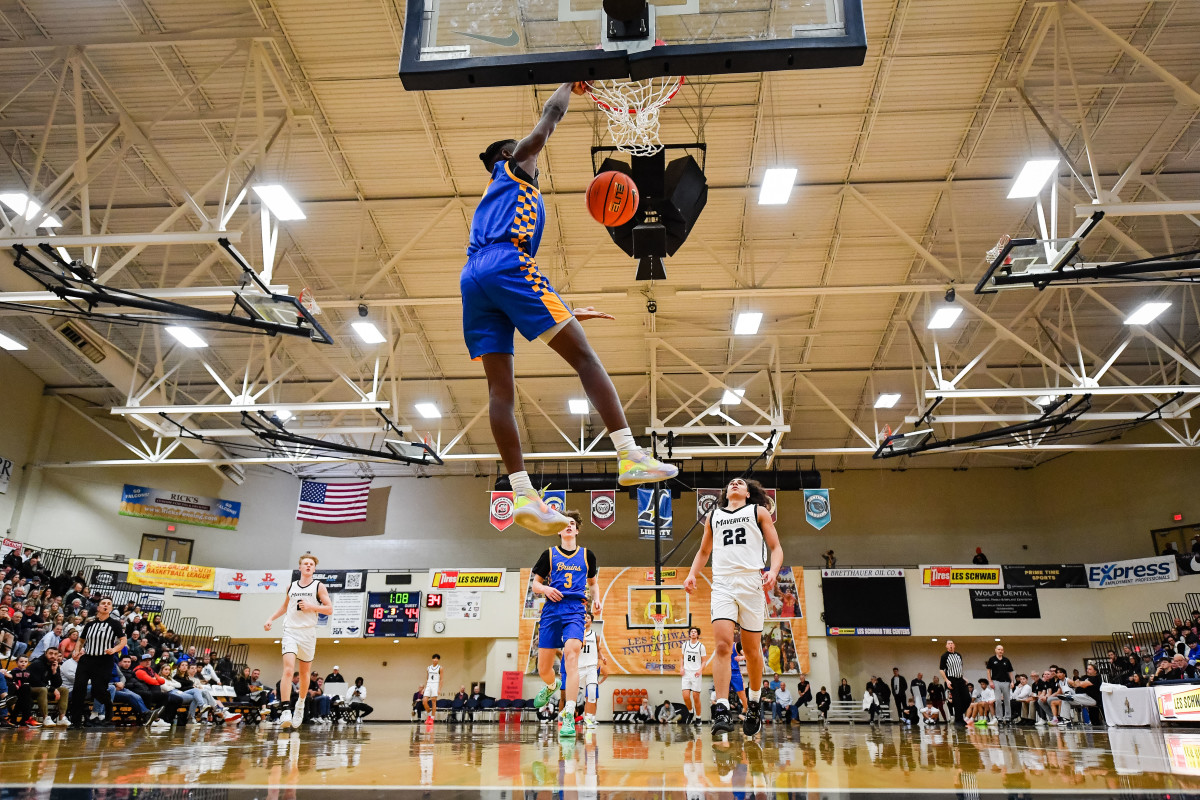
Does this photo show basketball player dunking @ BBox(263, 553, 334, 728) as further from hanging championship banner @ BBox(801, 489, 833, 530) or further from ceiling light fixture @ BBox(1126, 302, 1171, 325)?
hanging championship banner @ BBox(801, 489, 833, 530)

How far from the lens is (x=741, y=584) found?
6.10 metres

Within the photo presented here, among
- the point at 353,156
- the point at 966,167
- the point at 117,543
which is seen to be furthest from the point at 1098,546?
the point at 117,543

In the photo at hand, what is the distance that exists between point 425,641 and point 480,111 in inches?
688

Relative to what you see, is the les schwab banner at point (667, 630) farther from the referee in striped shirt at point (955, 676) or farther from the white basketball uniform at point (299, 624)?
the white basketball uniform at point (299, 624)

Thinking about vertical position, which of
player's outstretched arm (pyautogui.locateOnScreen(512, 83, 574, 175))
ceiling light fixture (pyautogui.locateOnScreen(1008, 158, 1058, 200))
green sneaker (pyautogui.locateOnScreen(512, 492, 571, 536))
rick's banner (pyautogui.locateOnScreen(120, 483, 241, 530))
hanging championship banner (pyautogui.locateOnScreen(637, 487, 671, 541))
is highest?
ceiling light fixture (pyautogui.locateOnScreen(1008, 158, 1058, 200))

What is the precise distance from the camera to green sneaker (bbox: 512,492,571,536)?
12.3ft

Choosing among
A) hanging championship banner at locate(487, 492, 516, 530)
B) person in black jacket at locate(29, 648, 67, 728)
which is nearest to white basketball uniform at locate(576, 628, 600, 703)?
person in black jacket at locate(29, 648, 67, 728)

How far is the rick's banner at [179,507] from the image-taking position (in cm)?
2317

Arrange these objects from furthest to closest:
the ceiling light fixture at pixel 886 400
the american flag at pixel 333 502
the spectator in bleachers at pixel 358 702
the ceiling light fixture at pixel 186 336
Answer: the american flag at pixel 333 502 < the ceiling light fixture at pixel 886 400 < the spectator in bleachers at pixel 358 702 < the ceiling light fixture at pixel 186 336

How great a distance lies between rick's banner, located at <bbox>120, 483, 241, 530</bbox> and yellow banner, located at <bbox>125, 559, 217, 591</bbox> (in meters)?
1.45

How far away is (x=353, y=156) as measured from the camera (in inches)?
542

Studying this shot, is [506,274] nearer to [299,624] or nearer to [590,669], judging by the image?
[299,624]

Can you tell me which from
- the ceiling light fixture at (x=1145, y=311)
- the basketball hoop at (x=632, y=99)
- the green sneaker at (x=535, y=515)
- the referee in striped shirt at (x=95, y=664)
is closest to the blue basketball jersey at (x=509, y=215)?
the green sneaker at (x=535, y=515)

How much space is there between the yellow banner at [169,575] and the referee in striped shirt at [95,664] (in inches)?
422
